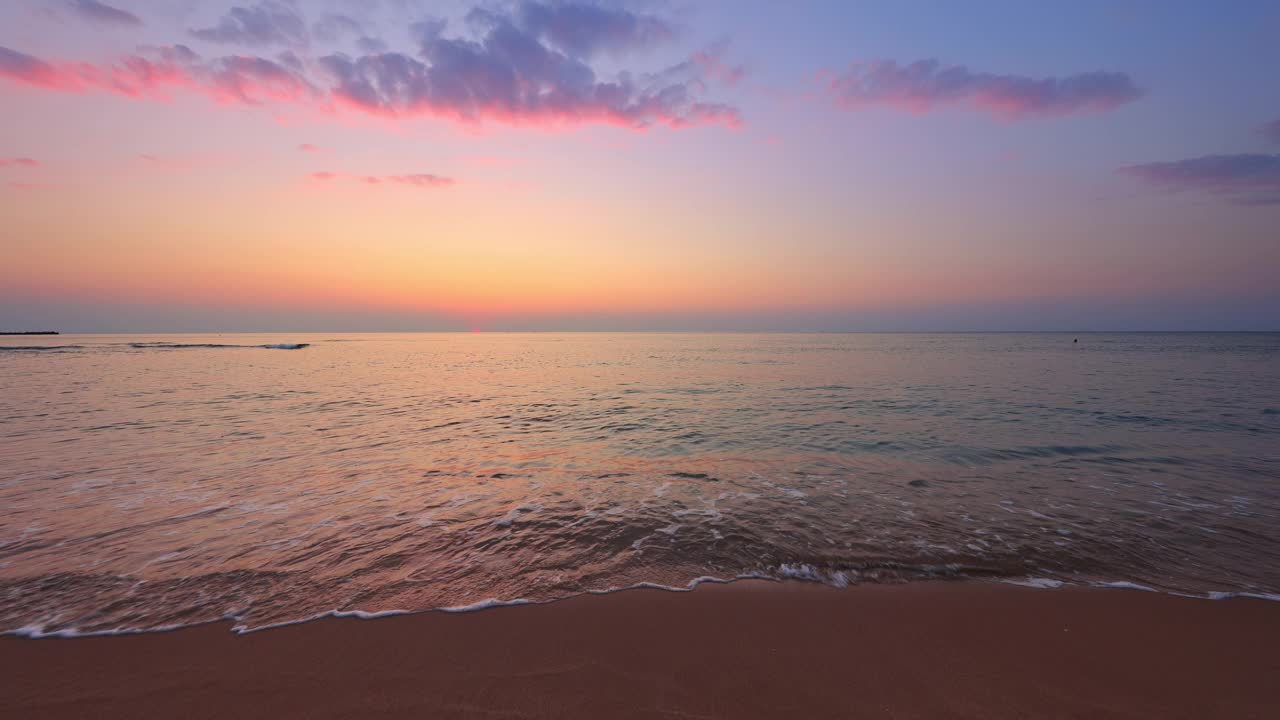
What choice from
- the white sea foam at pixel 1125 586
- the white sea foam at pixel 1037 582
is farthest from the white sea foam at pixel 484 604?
the white sea foam at pixel 1125 586

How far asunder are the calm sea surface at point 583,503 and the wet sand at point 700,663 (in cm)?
71

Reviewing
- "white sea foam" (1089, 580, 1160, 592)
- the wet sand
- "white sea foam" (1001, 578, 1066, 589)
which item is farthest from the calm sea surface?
the wet sand

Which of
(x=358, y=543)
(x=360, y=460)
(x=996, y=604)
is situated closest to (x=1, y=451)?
(x=360, y=460)

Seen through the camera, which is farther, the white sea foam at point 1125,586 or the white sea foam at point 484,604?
the white sea foam at point 1125,586

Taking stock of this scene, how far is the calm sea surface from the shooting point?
7.04 metres

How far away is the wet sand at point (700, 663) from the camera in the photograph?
4434 mm

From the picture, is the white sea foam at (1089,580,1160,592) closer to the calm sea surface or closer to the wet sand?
the calm sea surface

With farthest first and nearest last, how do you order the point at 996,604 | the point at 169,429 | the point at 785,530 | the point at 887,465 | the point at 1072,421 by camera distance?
the point at 1072,421, the point at 169,429, the point at 887,465, the point at 785,530, the point at 996,604

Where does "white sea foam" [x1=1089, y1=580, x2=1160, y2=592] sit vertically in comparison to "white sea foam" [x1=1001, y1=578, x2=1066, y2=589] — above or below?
above

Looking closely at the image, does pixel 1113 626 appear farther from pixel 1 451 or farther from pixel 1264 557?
pixel 1 451

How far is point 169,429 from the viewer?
18.6 m

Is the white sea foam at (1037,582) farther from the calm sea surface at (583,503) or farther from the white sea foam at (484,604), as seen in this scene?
the white sea foam at (484,604)

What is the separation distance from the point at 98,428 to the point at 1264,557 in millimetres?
34471

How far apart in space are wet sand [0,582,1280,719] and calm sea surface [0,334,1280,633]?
0.71 meters
